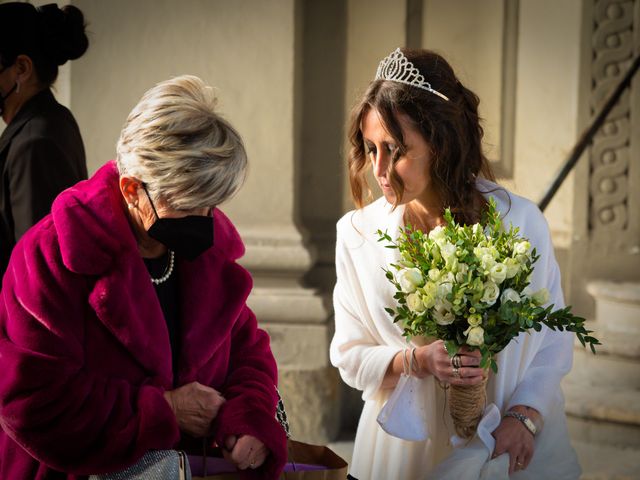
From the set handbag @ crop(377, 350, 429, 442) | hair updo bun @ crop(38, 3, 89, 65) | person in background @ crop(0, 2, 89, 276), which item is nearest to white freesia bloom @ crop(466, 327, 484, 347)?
handbag @ crop(377, 350, 429, 442)

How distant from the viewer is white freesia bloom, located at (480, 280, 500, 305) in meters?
2.31

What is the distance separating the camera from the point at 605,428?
4.35m

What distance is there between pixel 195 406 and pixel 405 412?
2.28 feet

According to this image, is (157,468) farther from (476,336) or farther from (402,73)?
(402,73)

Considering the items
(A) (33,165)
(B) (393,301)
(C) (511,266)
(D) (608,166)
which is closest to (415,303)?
(C) (511,266)

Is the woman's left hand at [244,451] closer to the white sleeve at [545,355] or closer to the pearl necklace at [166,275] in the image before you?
the pearl necklace at [166,275]

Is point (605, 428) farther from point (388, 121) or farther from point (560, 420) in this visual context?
point (388, 121)

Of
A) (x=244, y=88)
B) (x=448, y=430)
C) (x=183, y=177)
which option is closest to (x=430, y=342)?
(x=448, y=430)

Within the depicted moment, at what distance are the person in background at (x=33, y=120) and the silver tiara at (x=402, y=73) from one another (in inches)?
42.1

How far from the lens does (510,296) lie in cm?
234

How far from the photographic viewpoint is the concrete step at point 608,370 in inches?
183

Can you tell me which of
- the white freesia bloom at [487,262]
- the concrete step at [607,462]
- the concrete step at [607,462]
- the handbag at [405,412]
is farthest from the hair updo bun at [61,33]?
the concrete step at [607,462]

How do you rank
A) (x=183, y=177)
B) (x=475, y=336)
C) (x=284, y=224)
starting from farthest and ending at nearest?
(x=284, y=224) < (x=475, y=336) < (x=183, y=177)

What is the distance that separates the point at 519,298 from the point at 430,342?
0.48 meters
